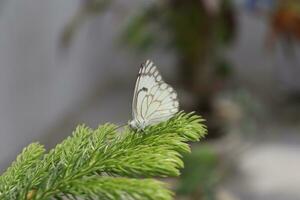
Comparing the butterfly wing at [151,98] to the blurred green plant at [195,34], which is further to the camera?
the blurred green plant at [195,34]

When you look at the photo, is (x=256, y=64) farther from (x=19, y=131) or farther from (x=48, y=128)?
(x=19, y=131)

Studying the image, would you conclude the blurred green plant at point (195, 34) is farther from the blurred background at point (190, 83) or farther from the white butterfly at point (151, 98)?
the white butterfly at point (151, 98)

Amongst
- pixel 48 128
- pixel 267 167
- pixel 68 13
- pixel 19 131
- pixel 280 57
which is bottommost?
pixel 19 131

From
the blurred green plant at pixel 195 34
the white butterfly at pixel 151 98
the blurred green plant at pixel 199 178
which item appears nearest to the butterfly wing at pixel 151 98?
the white butterfly at pixel 151 98

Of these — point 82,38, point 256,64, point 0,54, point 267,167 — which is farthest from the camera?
point 256,64

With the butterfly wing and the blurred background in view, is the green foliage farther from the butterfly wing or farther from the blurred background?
the blurred background

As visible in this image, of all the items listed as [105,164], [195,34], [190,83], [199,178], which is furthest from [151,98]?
[190,83]

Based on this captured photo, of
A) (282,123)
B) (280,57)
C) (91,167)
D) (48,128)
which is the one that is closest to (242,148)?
(282,123)

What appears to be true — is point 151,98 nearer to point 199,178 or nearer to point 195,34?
point 199,178
